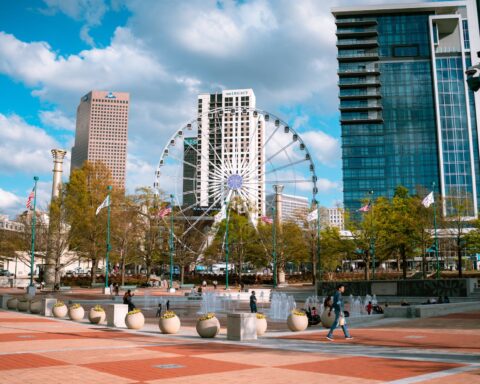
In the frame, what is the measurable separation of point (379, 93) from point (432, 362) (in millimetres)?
135919

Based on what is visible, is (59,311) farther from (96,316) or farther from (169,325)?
(169,325)

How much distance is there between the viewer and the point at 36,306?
29.9m

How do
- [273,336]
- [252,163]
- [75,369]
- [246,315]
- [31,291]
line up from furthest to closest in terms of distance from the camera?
[252,163] → [31,291] → [273,336] → [246,315] → [75,369]

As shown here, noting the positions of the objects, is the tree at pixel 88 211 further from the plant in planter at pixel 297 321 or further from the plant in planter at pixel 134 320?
the plant in planter at pixel 297 321

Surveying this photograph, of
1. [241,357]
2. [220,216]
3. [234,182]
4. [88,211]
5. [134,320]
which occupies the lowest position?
[241,357]

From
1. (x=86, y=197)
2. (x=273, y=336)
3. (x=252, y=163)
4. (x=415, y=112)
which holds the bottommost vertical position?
(x=273, y=336)

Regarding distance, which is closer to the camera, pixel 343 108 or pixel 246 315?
pixel 246 315

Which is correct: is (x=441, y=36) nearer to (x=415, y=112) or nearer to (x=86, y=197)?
(x=415, y=112)

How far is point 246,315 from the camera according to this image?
56.6ft

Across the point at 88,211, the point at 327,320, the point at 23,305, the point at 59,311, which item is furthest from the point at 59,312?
the point at 88,211

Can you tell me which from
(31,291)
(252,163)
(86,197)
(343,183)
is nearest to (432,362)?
(31,291)

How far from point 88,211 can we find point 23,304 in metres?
28.3

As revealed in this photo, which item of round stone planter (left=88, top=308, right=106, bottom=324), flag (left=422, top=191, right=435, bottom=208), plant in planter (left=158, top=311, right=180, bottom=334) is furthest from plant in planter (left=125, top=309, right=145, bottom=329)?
flag (left=422, top=191, right=435, bottom=208)

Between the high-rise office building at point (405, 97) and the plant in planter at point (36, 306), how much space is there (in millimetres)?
110301
